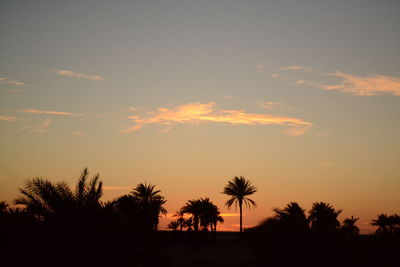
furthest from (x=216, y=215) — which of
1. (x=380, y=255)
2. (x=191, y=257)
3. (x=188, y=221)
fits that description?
(x=380, y=255)

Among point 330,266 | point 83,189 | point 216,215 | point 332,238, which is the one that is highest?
point 216,215

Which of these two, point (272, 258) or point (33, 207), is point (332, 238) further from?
point (33, 207)

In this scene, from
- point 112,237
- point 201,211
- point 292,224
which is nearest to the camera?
point 112,237

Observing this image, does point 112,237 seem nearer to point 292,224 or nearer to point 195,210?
point 292,224

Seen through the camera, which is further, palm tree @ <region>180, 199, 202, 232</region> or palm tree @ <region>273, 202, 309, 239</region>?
palm tree @ <region>180, 199, 202, 232</region>

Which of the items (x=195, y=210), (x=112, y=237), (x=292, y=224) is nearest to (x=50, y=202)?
(x=112, y=237)

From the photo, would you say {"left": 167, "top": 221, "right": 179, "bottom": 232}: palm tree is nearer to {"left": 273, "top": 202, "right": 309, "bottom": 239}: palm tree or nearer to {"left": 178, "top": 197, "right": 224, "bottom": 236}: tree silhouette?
{"left": 178, "top": 197, "right": 224, "bottom": 236}: tree silhouette

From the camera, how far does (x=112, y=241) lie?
58.4 feet

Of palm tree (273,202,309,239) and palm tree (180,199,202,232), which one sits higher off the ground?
palm tree (180,199,202,232)

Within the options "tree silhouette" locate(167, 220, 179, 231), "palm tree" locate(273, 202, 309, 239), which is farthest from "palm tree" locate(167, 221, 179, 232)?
"palm tree" locate(273, 202, 309, 239)

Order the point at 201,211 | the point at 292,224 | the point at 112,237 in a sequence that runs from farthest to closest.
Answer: the point at 201,211 → the point at 292,224 → the point at 112,237

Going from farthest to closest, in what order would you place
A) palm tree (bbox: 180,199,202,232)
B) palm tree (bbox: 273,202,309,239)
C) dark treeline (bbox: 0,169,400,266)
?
1. palm tree (bbox: 180,199,202,232)
2. palm tree (bbox: 273,202,309,239)
3. dark treeline (bbox: 0,169,400,266)

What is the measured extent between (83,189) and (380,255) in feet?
65.8

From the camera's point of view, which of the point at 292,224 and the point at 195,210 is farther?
the point at 195,210
